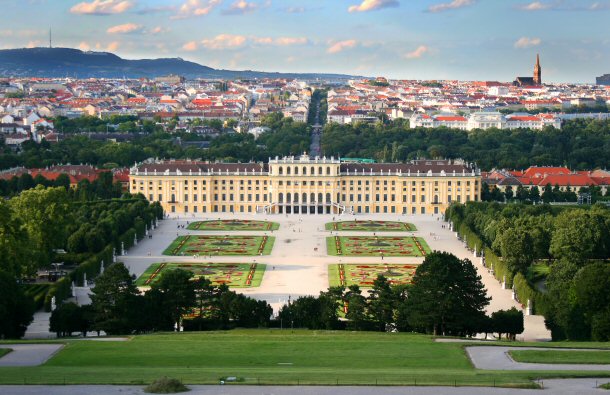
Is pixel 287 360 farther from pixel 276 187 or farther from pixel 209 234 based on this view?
pixel 276 187

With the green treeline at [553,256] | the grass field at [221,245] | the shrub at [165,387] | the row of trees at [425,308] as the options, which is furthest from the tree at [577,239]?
A: the shrub at [165,387]

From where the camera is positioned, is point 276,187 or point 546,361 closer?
point 546,361

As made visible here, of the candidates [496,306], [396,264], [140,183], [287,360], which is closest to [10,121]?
[140,183]

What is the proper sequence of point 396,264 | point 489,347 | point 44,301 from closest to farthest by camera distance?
point 489,347 → point 44,301 → point 396,264

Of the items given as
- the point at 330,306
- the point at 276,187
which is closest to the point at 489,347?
the point at 330,306

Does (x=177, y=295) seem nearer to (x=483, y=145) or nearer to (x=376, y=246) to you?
(x=376, y=246)

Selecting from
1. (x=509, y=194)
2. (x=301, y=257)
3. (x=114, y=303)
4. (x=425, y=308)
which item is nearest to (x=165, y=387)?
(x=114, y=303)

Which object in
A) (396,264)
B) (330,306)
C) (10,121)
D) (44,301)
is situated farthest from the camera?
(10,121)
